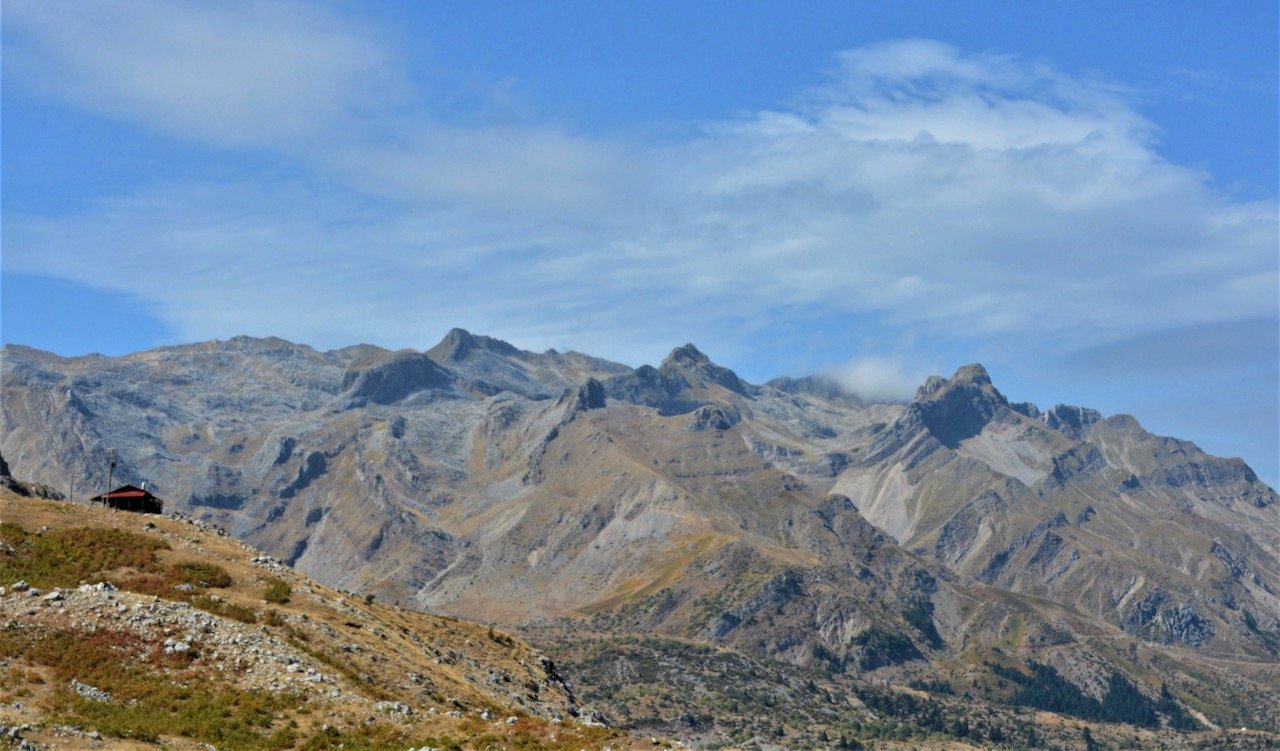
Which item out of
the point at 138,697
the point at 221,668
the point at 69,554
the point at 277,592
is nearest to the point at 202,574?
the point at 277,592

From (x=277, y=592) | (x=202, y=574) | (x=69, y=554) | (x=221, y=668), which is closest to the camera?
(x=221, y=668)

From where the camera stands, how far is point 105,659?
73188 millimetres

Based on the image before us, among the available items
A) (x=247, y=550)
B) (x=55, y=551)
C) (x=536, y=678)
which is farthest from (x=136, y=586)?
(x=536, y=678)

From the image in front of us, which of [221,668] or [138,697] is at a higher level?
[221,668]

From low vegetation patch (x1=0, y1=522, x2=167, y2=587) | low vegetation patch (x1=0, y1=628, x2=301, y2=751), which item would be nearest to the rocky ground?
low vegetation patch (x1=0, y1=628, x2=301, y2=751)

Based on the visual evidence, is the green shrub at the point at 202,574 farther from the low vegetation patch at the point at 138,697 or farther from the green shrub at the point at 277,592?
the low vegetation patch at the point at 138,697

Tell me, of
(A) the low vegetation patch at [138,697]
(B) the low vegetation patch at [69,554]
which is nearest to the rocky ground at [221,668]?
(A) the low vegetation patch at [138,697]

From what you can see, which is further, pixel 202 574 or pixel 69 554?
pixel 69 554

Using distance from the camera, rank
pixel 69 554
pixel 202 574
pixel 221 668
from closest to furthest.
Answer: pixel 221 668 → pixel 202 574 → pixel 69 554

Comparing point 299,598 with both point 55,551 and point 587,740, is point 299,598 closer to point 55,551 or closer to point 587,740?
point 55,551

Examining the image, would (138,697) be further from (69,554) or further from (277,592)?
(69,554)

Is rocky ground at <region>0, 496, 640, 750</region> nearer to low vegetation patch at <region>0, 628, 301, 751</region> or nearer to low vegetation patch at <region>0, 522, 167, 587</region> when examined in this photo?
low vegetation patch at <region>0, 628, 301, 751</region>

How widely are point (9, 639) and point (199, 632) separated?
30.7 feet

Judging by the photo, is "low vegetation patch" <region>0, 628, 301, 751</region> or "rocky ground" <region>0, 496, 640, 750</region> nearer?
"low vegetation patch" <region>0, 628, 301, 751</region>
